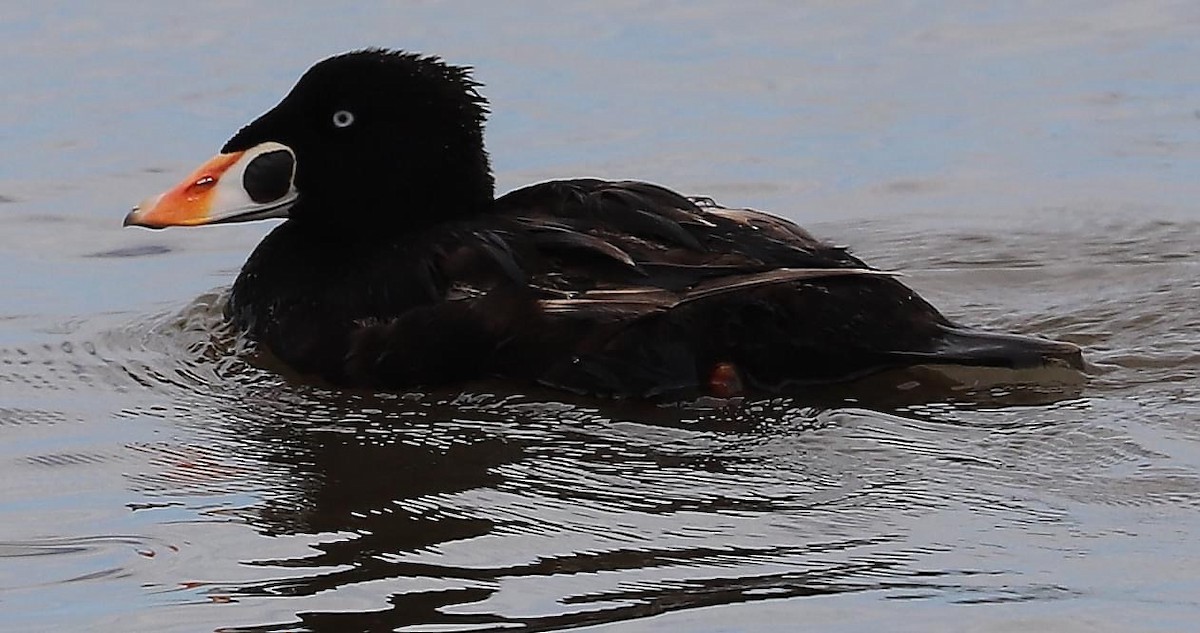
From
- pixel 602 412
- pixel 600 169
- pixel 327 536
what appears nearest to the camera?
pixel 327 536

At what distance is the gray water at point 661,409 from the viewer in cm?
408

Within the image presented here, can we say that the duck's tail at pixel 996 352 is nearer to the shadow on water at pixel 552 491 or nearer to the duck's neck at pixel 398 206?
the shadow on water at pixel 552 491

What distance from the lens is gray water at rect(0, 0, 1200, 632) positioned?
4078mm

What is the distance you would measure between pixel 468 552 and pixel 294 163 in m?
2.06

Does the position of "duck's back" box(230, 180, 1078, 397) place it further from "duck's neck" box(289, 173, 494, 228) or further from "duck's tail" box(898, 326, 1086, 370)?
"duck's neck" box(289, 173, 494, 228)

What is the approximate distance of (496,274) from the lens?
5562mm

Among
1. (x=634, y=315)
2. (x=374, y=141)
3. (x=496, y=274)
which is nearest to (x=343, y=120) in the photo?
(x=374, y=141)

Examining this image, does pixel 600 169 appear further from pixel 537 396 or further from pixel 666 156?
pixel 537 396

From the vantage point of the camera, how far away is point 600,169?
853 centimetres

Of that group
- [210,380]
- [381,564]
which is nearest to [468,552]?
[381,564]

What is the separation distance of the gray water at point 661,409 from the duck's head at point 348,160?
0.44 metres

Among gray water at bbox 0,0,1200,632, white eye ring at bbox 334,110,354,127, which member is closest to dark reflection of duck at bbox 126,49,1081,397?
white eye ring at bbox 334,110,354,127

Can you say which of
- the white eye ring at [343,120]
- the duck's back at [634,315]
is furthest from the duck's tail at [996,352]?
the white eye ring at [343,120]

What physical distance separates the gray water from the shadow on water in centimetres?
1
